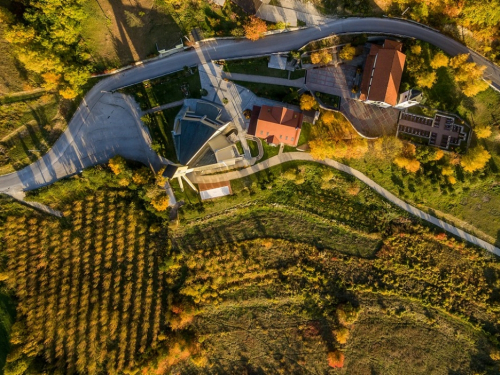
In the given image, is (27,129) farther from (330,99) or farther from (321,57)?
(330,99)

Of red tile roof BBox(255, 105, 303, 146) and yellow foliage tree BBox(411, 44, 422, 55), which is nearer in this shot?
red tile roof BBox(255, 105, 303, 146)

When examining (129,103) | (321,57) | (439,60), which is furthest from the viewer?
(129,103)

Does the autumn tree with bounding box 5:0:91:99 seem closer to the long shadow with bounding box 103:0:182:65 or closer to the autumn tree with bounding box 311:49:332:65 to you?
the long shadow with bounding box 103:0:182:65

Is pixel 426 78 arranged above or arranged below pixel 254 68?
below

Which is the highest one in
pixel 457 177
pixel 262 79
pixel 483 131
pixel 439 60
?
pixel 439 60

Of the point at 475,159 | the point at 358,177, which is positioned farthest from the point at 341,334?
the point at 475,159

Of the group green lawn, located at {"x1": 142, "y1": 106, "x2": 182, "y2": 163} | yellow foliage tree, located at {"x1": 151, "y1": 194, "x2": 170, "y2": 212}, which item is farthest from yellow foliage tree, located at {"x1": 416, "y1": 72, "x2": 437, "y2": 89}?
yellow foliage tree, located at {"x1": 151, "y1": 194, "x2": 170, "y2": 212}
